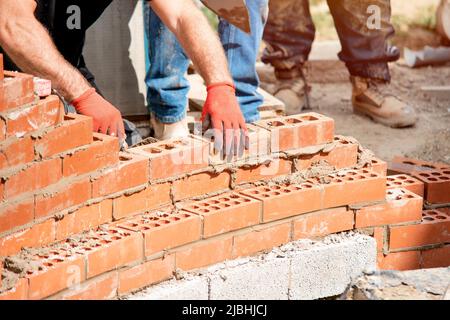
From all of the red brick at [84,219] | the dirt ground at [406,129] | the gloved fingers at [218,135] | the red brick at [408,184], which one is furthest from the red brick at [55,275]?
the dirt ground at [406,129]

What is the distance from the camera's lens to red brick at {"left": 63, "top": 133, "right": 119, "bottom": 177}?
3.42m

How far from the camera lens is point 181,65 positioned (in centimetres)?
501

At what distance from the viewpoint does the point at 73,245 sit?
11.2 feet

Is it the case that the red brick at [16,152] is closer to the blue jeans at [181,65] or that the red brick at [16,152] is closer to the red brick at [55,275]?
the red brick at [55,275]

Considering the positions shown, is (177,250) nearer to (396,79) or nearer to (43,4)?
(43,4)

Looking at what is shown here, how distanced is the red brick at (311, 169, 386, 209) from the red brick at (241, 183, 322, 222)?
0.17 feet

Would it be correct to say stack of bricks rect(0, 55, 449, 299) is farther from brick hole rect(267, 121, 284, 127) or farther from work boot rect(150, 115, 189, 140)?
work boot rect(150, 115, 189, 140)

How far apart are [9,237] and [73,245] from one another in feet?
0.78

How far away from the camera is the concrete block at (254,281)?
3.58 meters

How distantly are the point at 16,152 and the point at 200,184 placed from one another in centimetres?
78

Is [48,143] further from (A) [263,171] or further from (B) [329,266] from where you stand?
(B) [329,266]

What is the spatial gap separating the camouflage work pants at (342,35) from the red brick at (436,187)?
6.78 feet

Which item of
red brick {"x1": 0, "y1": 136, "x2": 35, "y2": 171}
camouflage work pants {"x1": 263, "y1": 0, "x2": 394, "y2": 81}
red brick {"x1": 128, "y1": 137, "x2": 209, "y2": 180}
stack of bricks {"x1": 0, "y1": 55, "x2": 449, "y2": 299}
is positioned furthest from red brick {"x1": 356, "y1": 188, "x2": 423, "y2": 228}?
camouflage work pants {"x1": 263, "y1": 0, "x2": 394, "y2": 81}
